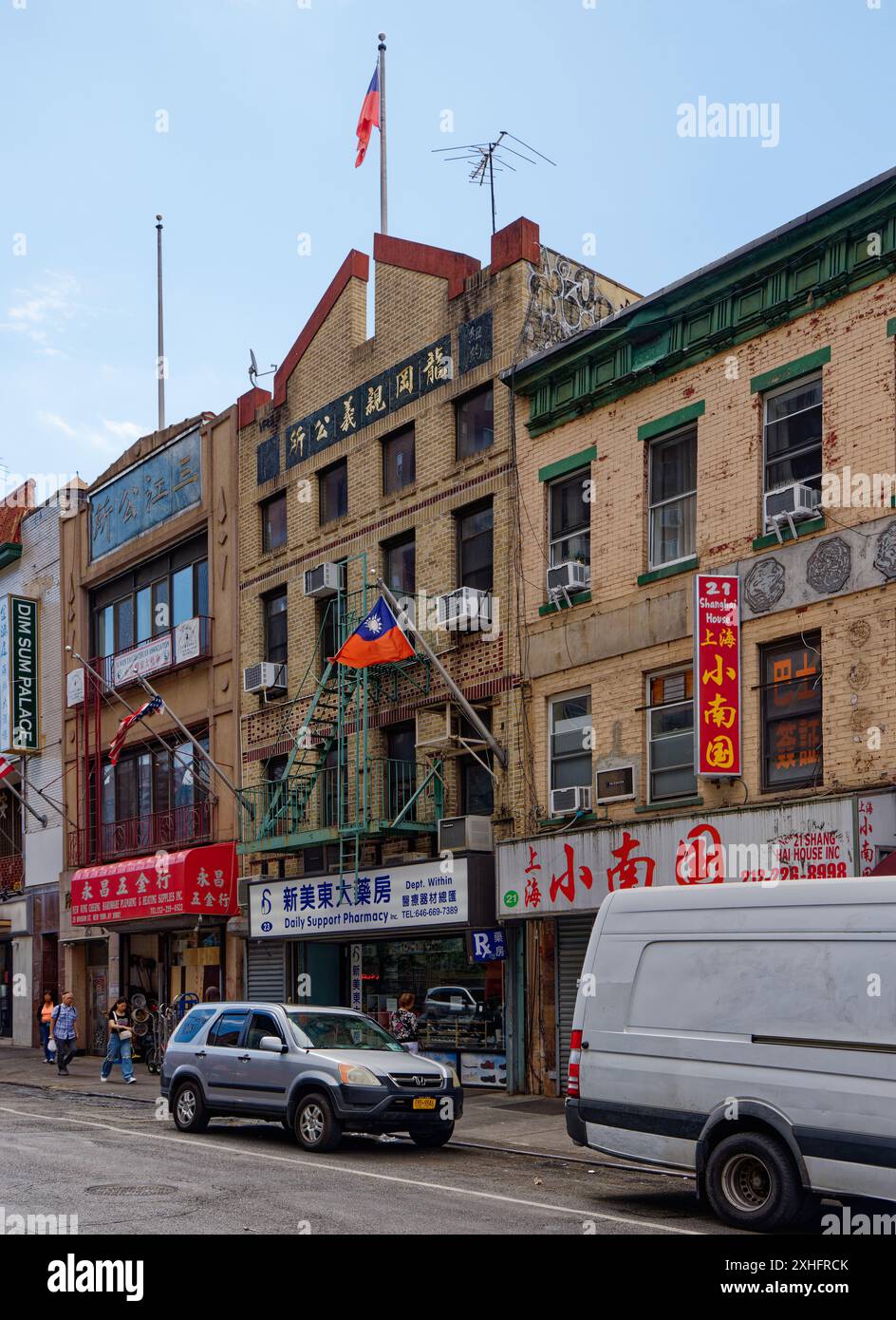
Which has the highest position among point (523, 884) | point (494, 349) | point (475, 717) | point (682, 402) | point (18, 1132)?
point (494, 349)

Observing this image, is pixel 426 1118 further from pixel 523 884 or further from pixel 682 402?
pixel 682 402

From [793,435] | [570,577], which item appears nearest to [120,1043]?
[570,577]

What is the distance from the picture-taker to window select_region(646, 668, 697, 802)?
66.1 ft

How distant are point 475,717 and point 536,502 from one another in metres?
3.37

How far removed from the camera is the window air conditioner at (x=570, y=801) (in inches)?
843

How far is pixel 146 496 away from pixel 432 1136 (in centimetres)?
2081

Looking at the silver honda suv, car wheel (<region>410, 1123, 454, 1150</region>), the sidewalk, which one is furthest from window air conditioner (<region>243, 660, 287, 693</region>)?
car wheel (<region>410, 1123, 454, 1150</region>)

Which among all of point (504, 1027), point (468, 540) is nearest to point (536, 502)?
point (468, 540)

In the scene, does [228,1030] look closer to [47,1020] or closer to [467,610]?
[467,610]

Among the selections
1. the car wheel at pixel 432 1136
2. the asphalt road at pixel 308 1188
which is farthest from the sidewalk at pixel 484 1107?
the asphalt road at pixel 308 1188

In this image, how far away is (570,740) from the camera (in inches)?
871

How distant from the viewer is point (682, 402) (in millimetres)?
20750

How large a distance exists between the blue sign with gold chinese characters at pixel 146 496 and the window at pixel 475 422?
29.3ft

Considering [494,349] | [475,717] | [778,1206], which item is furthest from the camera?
[494,349]
